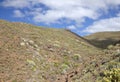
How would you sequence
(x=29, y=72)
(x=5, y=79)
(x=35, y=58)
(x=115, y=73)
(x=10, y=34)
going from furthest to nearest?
(x=10, y=34)
(x=35, y=58)
(x=29, y=72)
(x=5, y=79)
(x=115, y=73)

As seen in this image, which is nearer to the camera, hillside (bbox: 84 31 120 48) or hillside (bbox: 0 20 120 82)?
hillside (bbox: 0 20 120 82)

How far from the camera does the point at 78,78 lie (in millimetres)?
23812

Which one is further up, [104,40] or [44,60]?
[44,60]

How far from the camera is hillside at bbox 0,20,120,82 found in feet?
77.5

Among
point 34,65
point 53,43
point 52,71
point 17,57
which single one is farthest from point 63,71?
point 53,43

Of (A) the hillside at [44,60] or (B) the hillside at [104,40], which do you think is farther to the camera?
(B) the hillside at [104,40]

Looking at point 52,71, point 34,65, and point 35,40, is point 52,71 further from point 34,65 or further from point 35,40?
point 35,40

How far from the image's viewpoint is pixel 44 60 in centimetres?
2948

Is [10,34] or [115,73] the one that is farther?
[10,34]

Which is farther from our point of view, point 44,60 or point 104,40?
point 104,40

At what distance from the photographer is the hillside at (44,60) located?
23.6m

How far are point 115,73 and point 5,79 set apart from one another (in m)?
11.1

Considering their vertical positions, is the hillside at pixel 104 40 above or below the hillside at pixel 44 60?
below

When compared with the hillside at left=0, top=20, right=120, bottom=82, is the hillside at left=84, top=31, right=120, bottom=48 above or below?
below
